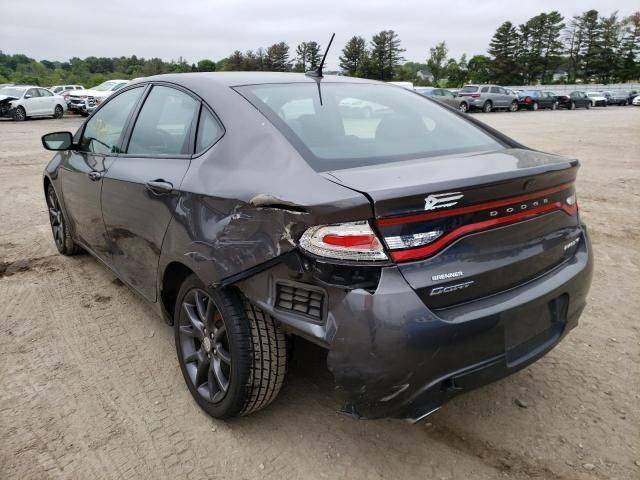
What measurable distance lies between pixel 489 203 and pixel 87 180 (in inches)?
112

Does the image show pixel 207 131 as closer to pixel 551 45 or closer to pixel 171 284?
pixel 171 284

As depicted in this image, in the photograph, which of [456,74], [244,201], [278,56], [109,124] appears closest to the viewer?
[244,201]

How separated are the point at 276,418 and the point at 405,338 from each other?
1063 millimetres

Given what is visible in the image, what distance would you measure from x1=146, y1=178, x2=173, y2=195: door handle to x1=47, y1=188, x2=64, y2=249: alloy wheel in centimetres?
232

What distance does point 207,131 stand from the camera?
2615 mm

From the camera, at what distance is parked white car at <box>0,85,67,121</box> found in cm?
2209

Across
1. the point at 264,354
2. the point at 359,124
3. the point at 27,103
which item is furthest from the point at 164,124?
the point at 27,103

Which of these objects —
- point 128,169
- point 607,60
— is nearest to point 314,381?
point 128,169

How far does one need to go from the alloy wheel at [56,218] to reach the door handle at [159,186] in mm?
2322

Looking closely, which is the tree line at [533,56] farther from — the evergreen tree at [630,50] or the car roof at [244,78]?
the car roof at [244,78]

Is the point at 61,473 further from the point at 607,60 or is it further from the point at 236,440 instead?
the point at 607,60

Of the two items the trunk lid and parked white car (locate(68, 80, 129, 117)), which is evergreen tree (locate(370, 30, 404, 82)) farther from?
the trunk lid

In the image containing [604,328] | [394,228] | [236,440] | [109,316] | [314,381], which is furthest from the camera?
[109,316]

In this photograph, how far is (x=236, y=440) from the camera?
95.9 inches
